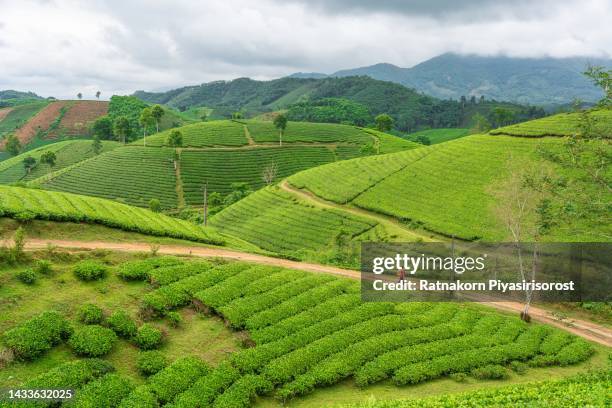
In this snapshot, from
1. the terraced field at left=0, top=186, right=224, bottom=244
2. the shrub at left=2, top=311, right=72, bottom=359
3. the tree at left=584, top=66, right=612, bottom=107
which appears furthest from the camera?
the terraced field at left=0, top=186, right=224, bottom=244

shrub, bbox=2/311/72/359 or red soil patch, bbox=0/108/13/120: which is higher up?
red soil patch, bbox=0/108/13/120

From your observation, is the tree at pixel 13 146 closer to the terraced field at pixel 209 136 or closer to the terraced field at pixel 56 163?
the terraced field at pixel 56 163

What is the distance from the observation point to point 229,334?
19.7 metres

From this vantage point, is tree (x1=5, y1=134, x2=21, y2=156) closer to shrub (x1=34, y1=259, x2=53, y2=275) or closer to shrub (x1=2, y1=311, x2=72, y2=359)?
shrub (x1=34, y1=259, x2=53, y2=275)

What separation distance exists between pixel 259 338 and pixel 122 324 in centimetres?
584

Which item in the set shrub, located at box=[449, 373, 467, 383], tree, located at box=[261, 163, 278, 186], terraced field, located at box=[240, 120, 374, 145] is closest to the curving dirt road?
shrub, located at box=[449, 373, 467, 383]

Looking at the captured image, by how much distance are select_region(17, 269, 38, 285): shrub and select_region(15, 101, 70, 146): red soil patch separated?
15382 centimetres

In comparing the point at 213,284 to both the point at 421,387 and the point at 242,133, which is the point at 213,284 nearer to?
the point at 421,387

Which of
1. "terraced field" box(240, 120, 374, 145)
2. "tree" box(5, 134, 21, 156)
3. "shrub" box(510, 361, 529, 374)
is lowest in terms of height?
"shrub" box(510, 361, 529, 374)

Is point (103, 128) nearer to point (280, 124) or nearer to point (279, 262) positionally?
point (280, 124)

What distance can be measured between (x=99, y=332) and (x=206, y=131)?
105021mm

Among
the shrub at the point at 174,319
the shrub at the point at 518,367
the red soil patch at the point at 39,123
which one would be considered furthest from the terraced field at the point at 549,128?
the red soil patch at the point at 39,123

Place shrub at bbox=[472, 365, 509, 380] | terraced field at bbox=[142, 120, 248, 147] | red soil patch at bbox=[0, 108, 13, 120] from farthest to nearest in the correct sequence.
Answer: red soil patch at bbox=[0, 108, 13, 120] < terraced field at bbox=[142, 120, 248, 147] < shrub at bbox=[472, 365, 509, 380]

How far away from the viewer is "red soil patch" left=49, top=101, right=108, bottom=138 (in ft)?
520
